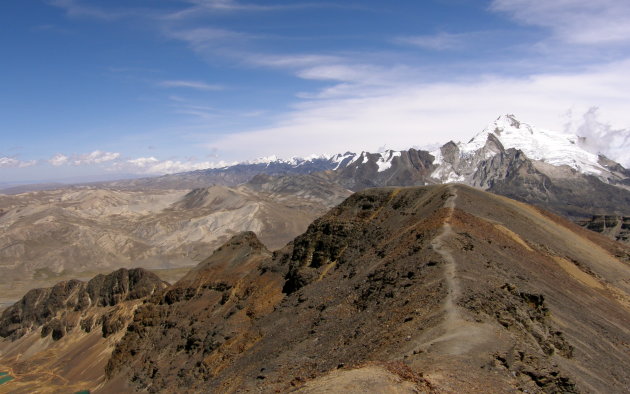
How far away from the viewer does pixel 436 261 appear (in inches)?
1243

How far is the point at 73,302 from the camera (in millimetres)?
112562

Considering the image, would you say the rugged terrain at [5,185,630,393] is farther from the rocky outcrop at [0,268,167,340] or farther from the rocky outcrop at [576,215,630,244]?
the rocky outcrop at [576,215,630,244]

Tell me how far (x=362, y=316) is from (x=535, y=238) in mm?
29193

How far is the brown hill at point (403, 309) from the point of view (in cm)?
2053

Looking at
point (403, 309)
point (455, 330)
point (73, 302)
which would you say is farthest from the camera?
point (73, 302)

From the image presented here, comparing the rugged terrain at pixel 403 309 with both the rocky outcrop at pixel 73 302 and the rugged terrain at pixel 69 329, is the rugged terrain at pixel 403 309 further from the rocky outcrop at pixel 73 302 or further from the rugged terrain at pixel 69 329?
the rocky outcrop at pixel 73 302

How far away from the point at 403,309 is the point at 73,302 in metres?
109

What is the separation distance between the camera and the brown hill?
20.5 meters

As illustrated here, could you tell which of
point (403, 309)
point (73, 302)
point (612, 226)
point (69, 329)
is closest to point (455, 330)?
point (403, 309)

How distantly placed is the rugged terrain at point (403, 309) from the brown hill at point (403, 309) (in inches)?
5.8

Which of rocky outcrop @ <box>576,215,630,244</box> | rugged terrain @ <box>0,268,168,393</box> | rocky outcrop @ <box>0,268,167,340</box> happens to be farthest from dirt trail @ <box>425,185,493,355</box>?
rocky outcrop @ <box>576,215,630,244</box>

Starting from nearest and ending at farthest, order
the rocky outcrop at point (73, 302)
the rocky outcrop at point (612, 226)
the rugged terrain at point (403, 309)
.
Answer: the rugged terrain at point (403, 309) < the rocky outcrop at point (73, 302) < the rocky outcrop at point (612, 226)

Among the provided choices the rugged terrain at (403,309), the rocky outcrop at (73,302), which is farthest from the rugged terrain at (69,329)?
the rugged terrain at (403,309)

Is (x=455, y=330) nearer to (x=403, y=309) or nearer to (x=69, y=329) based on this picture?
(x=403, y=309)
